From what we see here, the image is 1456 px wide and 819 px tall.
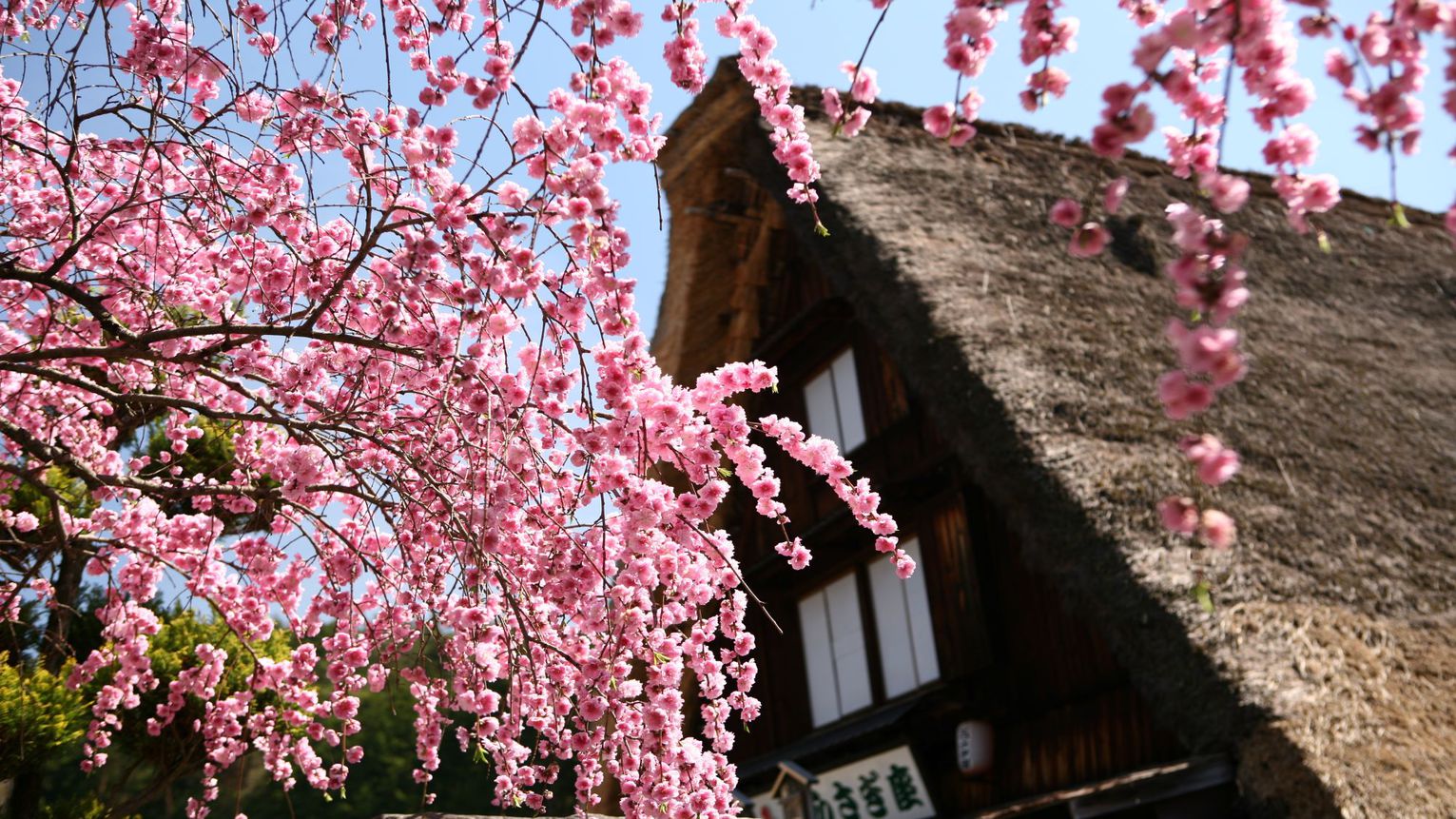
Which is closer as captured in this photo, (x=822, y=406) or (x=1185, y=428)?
(x=1185, y=428)

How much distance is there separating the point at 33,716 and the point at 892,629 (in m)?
4.85

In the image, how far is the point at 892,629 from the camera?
774cm

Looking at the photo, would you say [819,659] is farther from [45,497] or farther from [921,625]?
[45,497]

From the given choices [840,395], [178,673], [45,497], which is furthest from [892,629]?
[45,497]

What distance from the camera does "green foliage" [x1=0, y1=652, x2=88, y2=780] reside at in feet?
16.8

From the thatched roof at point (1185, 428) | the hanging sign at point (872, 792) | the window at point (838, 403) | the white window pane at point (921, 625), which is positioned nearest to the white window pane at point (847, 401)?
the window at point (838, 403)

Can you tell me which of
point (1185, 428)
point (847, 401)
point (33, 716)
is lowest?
point (33, 716)

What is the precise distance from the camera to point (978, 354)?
650 cm

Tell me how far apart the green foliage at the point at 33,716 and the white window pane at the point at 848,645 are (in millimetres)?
4633

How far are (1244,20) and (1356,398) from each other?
6.70 m

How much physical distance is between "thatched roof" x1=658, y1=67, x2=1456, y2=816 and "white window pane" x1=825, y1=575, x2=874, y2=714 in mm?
1972

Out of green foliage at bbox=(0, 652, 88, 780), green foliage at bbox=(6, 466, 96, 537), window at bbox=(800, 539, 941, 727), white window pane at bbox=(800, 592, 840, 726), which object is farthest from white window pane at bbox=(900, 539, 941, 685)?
green foliage at bbox=(6, 466, 96, 537)

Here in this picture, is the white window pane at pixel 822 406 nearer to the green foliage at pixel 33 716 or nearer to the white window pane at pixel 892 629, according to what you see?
the white window pane at pixel 892 629

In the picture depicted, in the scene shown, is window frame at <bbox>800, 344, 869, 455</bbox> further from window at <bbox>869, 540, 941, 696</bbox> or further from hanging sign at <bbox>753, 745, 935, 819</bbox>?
hanging sign at <bbox>753, 745, 935, 819</bbox>
